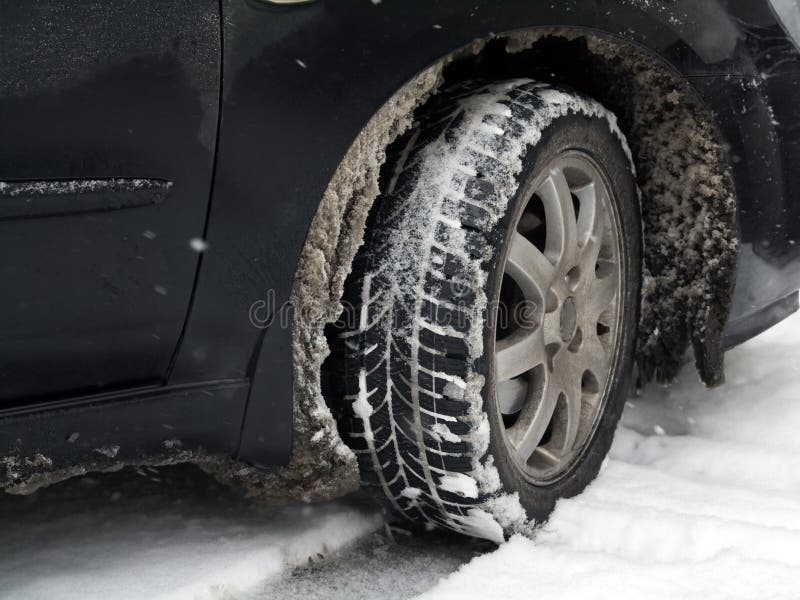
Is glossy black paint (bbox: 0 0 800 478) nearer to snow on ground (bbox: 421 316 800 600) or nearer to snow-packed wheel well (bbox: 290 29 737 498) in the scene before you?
snow-packed wheel well (bbox: 290 29 737 498)

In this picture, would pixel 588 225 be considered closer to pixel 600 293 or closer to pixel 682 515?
pixel 600 293

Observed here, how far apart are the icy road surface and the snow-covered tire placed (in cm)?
14

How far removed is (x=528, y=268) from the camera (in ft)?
6.02

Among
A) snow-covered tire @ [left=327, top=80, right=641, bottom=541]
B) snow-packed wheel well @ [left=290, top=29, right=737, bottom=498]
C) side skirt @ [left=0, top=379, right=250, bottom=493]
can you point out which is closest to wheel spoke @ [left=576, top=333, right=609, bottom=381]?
snow-packed wheel well @ [left=290, top=29, right=737, bottom=498]

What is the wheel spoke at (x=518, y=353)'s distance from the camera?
1.80 meters

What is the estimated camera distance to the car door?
1183mm

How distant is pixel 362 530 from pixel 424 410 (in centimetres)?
48

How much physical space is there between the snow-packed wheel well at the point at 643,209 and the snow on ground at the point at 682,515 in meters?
0.20

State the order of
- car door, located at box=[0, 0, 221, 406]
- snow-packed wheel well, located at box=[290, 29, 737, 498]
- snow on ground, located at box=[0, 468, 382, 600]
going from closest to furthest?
car door, located at box=[0, 0, 221, 406] < snow-packed wheel well, located at box=[290, 29, 737, 498] < snow on ground, located at box=[0, 468, 382, 600]

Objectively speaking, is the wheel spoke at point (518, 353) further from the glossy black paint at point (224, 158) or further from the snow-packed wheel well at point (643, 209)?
the glossy black paint at point (224, 158)

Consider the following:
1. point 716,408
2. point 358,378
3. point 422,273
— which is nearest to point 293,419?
point 358,378

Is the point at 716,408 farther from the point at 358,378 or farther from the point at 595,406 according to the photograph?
the point at 358,378

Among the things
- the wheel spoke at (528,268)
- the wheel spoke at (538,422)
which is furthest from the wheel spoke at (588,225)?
the wheel spoke at (538,422)

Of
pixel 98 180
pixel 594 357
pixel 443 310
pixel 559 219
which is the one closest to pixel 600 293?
pixel 594 357
